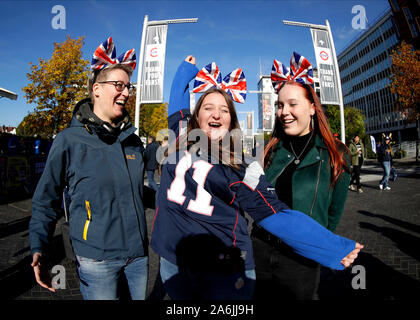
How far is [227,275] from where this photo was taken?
1.47m

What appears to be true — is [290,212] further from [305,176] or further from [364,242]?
[364,242]

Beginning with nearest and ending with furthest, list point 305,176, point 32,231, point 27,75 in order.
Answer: point 32,231
point 305,176
point 27,75

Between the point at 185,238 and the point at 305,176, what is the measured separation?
3.40ft

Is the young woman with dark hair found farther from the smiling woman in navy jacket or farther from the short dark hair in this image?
the short dark hair

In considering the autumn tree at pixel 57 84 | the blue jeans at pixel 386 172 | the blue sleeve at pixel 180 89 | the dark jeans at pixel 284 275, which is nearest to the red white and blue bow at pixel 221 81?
the blue sleeve at pixel 180 89

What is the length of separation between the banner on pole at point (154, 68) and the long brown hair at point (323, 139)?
734 cm

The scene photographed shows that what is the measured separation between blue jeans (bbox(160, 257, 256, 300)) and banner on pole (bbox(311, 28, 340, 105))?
11.3 meters

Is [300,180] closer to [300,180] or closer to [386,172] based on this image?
[300,180]

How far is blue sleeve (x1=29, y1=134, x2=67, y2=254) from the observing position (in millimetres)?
1569

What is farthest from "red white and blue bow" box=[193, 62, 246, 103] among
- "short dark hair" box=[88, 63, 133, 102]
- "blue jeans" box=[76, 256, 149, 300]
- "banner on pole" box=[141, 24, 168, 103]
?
"banner on pole" box=[141, 24, 168, 103]

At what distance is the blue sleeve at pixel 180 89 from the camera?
2.35 meters

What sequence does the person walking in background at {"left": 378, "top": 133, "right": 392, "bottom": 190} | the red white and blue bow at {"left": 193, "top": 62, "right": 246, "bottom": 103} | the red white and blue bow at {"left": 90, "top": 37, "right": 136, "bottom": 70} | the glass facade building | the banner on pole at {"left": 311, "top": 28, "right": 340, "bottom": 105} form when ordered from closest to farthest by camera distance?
the red white and blue bow at {"left": 90, "top": 37, "right": 136, "bottom": 70} → the red white and blue bow at {"left": 193, "top": 62, "right": 246, "bottom": 103} → the person walking in background at {"left": 378, "top": 133, "right": 392, "bottom": 190} → the banner on pole at {"left": 311, "top": 28, "right": 340, "bottom": 105} → the glass facade building

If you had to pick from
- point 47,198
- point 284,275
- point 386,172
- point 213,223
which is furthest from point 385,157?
point 47,198

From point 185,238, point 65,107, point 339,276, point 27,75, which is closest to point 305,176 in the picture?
point 185,238
